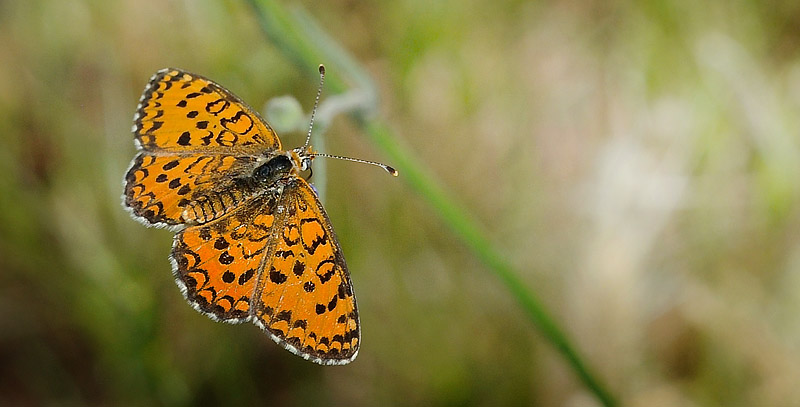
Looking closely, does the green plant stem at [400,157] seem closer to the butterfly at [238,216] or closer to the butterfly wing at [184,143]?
the butterfly at [238,216]

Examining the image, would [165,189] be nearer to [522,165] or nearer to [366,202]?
[366,202]

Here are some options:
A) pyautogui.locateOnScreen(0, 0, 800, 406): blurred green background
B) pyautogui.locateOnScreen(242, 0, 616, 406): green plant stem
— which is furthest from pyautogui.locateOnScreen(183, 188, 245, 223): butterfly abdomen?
pyautogui.locateOnScreen(0, 0, 800, 406): blurred green background

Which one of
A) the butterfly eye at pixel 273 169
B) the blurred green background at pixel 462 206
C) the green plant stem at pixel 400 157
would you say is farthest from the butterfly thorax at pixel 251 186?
the blurred green background at pixel 462 206

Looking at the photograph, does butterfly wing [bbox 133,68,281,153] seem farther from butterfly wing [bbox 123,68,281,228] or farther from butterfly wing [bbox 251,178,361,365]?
butterfly wing [bbox 251,178,361,365]

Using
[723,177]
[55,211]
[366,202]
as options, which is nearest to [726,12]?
[723,177]

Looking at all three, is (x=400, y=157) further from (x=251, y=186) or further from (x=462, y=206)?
(x=462, y=206)

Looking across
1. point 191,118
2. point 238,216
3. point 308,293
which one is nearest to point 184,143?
point 191,118
